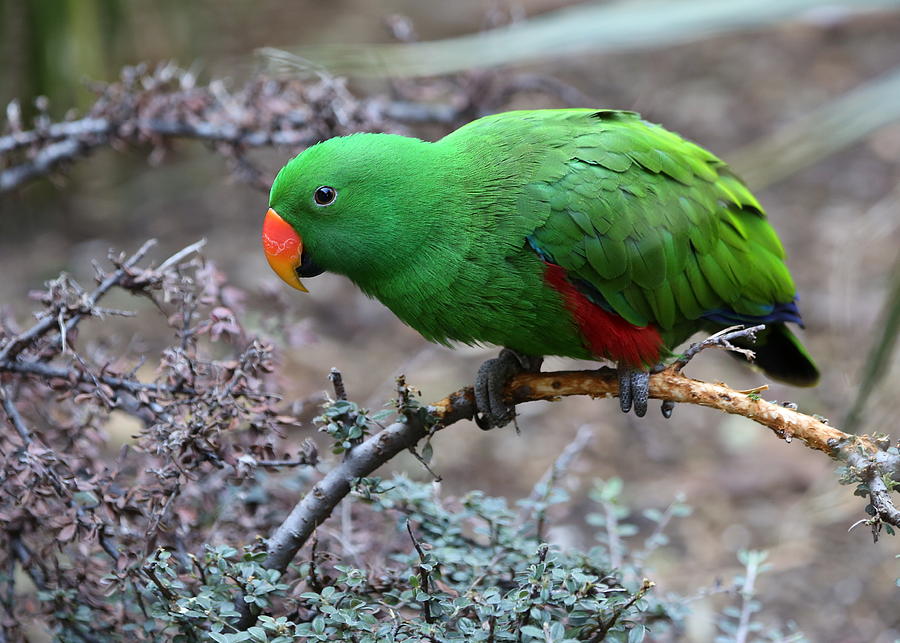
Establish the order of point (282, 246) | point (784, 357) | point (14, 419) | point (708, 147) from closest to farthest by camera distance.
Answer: point (14, 419) < point (282, 246) < point (784, 357) < point (708, 147)

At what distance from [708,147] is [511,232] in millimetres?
4699

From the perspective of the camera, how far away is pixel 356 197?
237 cm

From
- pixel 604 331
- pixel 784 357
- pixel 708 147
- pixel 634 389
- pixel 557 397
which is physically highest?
pixel 708 147

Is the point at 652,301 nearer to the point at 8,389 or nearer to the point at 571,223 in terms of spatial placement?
the point at 571,223

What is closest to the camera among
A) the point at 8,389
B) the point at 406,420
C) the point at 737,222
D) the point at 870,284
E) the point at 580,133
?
the point at 406,420

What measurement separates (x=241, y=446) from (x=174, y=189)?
16.8 ft

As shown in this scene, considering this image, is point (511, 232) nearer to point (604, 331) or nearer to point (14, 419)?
point (604, 331)

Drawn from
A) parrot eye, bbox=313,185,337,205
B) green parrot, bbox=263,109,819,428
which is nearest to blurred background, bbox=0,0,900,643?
green parrot, bbox=263,109,819,428

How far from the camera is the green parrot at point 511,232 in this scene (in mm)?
2332

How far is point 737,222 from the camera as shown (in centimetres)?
268

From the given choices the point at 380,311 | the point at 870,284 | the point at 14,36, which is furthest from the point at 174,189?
the point at 870,284

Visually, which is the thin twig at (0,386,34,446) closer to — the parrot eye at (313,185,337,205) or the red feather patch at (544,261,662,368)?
the parrot eye at (313,185,337,205)

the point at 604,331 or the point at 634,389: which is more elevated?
the point at 604,331

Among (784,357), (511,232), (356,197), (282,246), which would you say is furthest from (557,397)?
(784,357)
